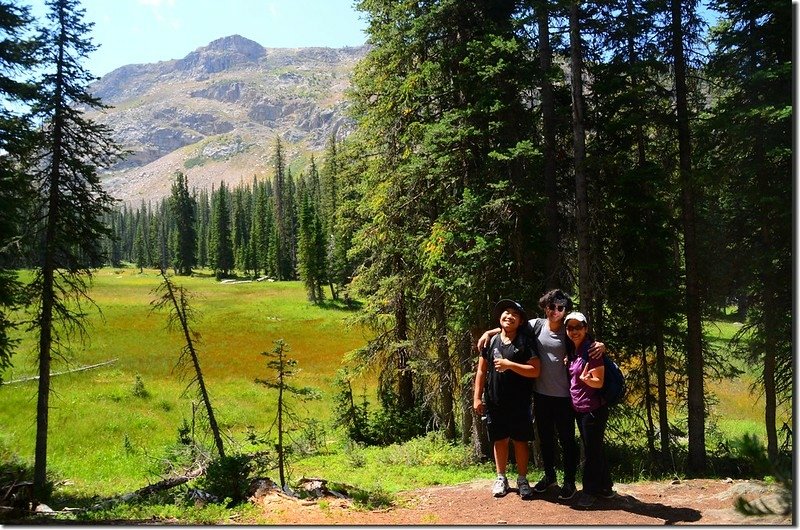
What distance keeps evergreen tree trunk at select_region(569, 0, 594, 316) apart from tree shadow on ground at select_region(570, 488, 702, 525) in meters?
3.90

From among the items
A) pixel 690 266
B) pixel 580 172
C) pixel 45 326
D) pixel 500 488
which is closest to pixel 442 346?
pixel 580 172

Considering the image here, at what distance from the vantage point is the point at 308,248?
5756cm

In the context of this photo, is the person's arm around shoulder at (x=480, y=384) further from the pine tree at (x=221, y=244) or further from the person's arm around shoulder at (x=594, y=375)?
the pine tree at (x=221, y=244)

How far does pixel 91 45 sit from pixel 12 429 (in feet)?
48.6

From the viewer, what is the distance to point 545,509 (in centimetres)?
559

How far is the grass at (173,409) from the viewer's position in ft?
38.1

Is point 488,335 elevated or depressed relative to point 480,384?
elevated

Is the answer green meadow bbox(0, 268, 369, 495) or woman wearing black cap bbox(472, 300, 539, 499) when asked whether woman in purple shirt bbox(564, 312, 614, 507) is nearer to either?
woman wearing black cap bbox(472, 300, 539, 499)

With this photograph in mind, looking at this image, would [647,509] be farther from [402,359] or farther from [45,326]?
[45,326]

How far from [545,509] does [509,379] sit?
4.91 feet

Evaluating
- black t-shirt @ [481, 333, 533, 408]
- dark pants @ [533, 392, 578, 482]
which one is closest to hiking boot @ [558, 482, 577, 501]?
dark pants @ [533, 392, 578, 482]

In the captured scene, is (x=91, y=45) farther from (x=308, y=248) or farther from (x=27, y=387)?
(x=308, y=248)

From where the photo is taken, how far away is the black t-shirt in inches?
225

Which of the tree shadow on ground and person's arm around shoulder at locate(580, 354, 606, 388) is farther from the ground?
person's arm around shoulder at locate(580, 354, 606, 388)
